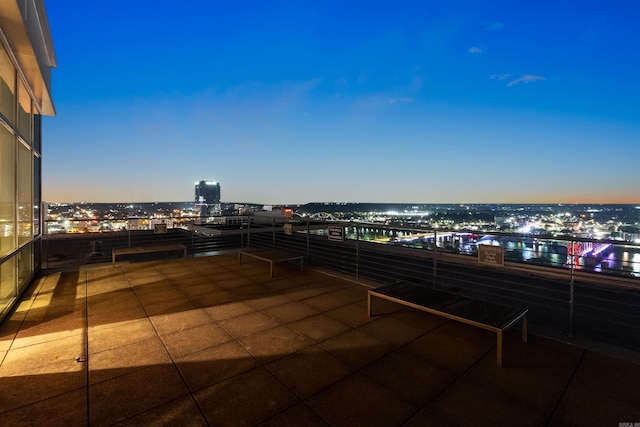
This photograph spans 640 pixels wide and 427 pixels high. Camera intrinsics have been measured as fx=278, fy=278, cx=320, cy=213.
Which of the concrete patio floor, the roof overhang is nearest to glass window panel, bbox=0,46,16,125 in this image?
the roof overhang

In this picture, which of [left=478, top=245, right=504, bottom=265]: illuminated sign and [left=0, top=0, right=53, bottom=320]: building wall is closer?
[left=478, top=245, right=504, bottom=265]: illuminated sign

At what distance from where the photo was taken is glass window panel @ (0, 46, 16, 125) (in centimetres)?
419

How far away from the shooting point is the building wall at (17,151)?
407 cm

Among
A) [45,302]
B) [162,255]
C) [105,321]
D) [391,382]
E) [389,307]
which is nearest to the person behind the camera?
[391,382]

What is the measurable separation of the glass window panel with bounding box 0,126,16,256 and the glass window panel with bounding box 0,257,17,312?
0.28 meters

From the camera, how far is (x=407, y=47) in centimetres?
2178

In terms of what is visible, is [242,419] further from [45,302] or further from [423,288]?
[45,302]

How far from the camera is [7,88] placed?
4402 mm

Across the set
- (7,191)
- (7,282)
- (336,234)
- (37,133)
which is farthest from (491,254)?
(37,133)

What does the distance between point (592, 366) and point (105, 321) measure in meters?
5.72

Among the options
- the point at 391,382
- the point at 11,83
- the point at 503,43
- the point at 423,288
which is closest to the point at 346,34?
the point at 503,43

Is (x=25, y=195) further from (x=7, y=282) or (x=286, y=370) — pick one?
(x=286, y=370)

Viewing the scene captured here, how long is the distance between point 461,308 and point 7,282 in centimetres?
672

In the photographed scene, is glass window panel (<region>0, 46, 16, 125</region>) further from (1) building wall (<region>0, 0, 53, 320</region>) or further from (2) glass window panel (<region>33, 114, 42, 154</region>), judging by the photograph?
(2) glass window panel (<region>33, 114, 42, 154</region>)
